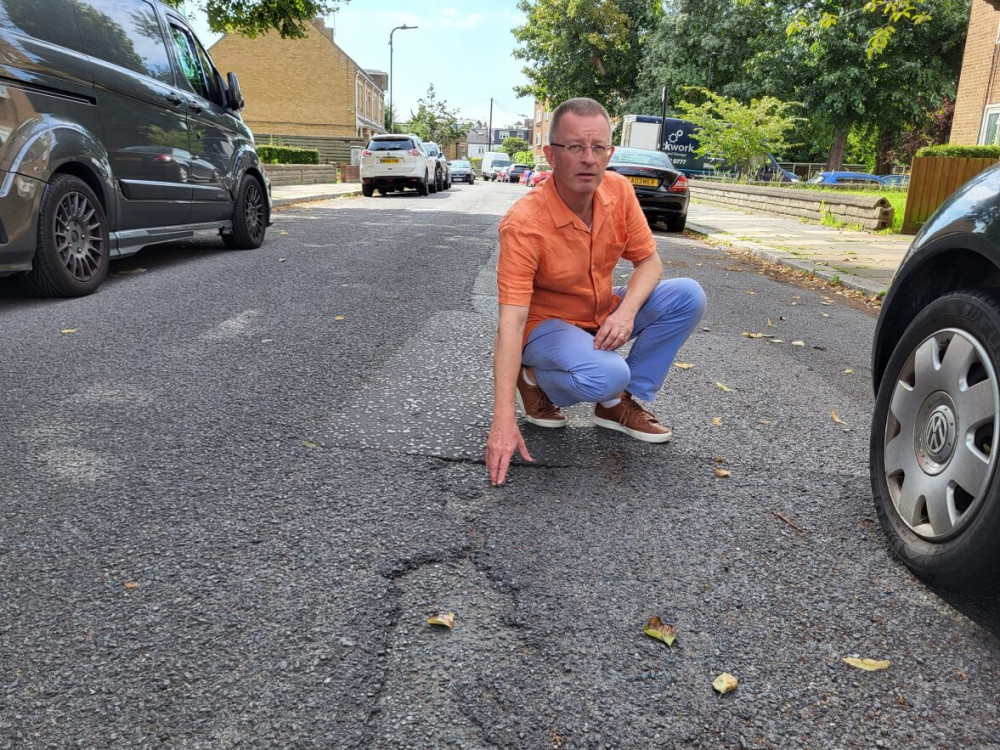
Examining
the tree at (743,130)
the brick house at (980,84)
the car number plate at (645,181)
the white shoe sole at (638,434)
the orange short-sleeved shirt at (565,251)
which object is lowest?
the white shoe sole at (638,434)

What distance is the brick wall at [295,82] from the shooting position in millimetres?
48531

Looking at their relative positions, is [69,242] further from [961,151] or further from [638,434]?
[961,151]

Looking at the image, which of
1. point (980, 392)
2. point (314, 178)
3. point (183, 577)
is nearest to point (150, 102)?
point (183, 577)

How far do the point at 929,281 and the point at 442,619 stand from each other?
1834 mm

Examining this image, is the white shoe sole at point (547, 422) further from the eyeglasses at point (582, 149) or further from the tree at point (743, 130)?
the tree at point (743, 130)

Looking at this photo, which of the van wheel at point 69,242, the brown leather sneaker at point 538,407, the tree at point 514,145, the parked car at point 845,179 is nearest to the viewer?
the brown leather sneaker at point 538,407

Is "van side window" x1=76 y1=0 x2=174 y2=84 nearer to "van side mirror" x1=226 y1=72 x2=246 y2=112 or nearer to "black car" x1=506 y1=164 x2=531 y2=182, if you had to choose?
"van side mirror" x1=226 y1=72 x2=246 y2=112

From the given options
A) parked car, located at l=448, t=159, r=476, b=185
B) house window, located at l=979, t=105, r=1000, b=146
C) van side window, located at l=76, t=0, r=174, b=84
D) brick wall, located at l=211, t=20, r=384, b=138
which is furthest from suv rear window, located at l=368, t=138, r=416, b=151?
brick wall, located at l=211, t=20, r=384, b=138

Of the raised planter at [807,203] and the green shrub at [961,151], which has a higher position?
the green shrub at [961,151]

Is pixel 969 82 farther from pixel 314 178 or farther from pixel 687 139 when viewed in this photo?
pixel 314 178

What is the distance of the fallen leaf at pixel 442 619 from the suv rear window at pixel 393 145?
863 inches

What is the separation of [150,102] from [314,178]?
2293 cm

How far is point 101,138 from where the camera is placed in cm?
601

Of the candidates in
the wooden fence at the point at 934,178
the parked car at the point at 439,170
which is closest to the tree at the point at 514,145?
the parked car at the point at 439,170
